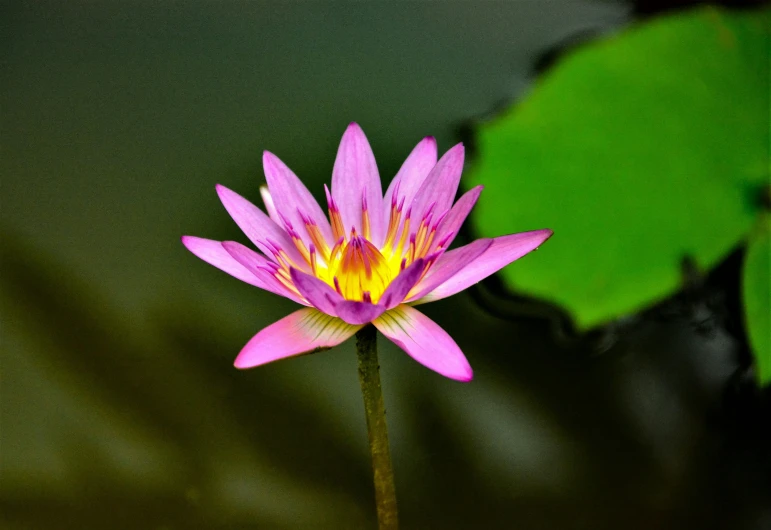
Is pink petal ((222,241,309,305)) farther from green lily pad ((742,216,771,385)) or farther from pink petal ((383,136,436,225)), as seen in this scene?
green lily pad ((742,216,771,385))

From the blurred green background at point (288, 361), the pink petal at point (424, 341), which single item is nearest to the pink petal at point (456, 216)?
the pink petal at point (424, 341)

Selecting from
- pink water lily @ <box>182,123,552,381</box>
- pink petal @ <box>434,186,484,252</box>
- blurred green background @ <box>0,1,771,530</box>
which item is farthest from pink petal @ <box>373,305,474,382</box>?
blurred green background @ <box>0,1,771,530</box>

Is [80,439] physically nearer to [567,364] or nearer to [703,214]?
[567,364]

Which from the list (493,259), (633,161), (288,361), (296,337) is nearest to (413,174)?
(493,259)

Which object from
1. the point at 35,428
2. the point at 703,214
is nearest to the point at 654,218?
the point at 703,214

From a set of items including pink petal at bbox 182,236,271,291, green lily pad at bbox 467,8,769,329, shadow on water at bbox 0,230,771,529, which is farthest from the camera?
green lily pad at bbox 467,8,769,329

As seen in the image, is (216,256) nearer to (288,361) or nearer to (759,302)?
(288,361)
